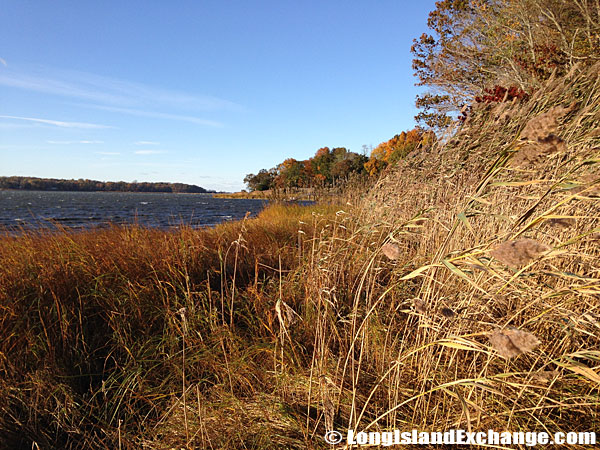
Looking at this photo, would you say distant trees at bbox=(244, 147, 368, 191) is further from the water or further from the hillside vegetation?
the hillside vegetation

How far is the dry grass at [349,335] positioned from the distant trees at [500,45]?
578 centimetres

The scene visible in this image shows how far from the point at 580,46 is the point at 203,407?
10.7m

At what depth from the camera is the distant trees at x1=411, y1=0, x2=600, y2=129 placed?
22.6ft

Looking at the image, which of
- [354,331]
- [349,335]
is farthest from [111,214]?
[354,331]

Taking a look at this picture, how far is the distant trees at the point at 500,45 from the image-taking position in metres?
6.90

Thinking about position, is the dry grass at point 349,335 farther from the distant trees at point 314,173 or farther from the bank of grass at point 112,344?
the distant trees at point 314,173

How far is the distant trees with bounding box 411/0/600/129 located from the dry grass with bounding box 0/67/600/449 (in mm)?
5785

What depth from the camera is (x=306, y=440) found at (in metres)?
1.22

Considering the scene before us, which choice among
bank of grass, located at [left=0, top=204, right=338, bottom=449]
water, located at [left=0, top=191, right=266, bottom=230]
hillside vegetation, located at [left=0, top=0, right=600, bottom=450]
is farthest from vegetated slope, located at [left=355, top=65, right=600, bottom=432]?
water, located at [left=0, top=191, right=266, bottom=230]

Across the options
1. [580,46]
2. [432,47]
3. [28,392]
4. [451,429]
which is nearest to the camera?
[451,429]

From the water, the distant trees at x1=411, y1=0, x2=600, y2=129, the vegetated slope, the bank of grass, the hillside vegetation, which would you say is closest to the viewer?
the vegetated slope

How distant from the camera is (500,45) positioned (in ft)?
31.2

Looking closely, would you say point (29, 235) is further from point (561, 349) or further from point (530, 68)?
point (530, 68)

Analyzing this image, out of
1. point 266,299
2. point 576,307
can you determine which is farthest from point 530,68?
point 266,299
